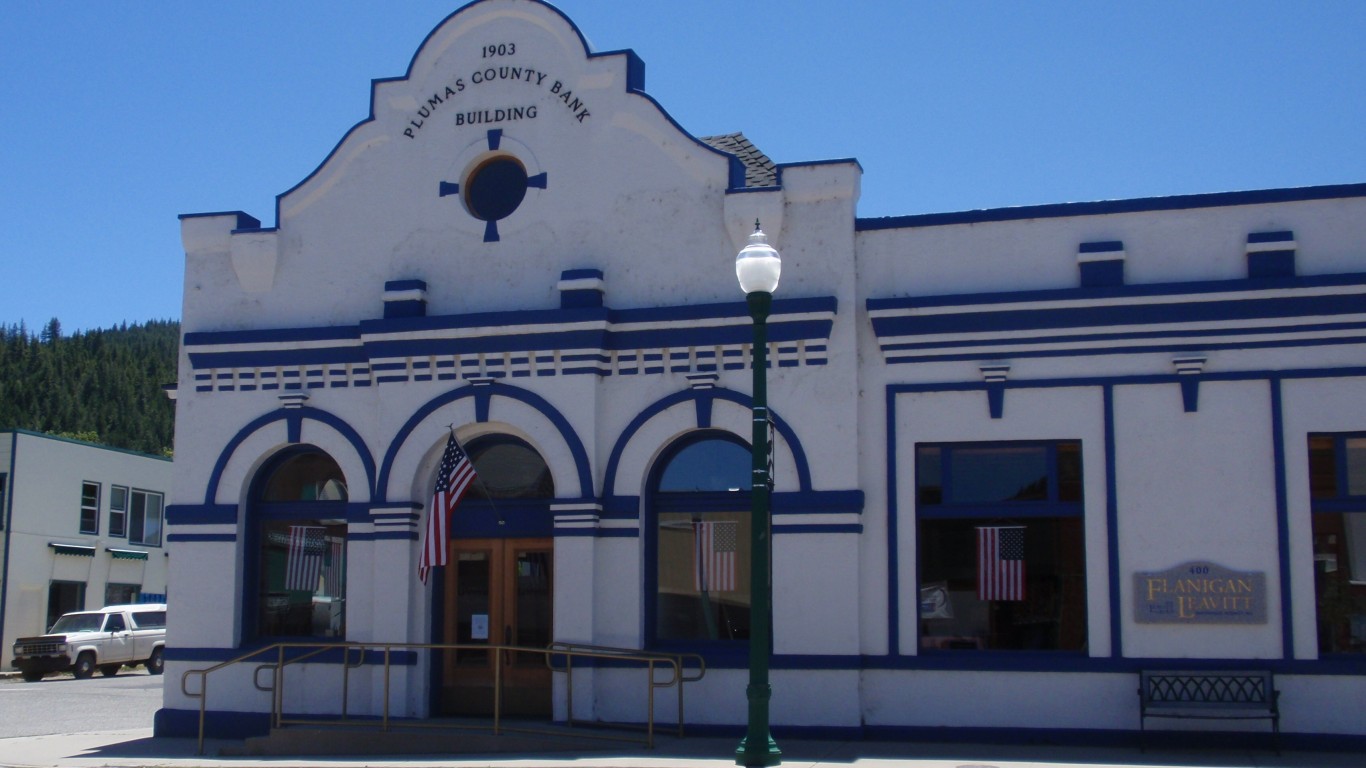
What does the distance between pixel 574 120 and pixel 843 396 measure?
15.5 feet

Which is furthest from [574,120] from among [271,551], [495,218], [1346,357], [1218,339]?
[1346,357]

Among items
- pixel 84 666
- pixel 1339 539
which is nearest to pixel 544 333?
pixel 1339 539

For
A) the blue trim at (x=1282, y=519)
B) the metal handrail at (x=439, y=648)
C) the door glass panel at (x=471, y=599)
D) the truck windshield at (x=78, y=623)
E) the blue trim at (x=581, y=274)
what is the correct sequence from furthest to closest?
the truck windshield at (x=78, y=623) → the door glass panel at (x=471, y=599) → the blue trim at (x=581, y=274) → the metal handrail at (x=439, y=648) → the blue trim at (x=1282, y=519)

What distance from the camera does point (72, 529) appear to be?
41.0 metres

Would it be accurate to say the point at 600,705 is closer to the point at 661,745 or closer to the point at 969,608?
the point at 661,745

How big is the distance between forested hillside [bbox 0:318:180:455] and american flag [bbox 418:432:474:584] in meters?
75.5

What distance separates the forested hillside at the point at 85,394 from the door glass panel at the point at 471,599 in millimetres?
75119

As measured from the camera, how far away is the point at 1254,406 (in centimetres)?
1497

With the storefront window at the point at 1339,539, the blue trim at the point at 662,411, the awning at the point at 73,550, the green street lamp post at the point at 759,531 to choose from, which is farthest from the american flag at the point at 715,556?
the awning at the point at 73,550

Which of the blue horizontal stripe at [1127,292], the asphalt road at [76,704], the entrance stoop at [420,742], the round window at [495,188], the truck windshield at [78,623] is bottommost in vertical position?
the asphalt road at [76,704]

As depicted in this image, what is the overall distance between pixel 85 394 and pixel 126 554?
56.3 meters

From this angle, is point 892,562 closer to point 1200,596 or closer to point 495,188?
point 1200,596

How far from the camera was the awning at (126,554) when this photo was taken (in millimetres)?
42828

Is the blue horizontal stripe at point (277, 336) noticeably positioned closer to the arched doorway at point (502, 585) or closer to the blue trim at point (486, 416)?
the blue trim at point (486, 416)
